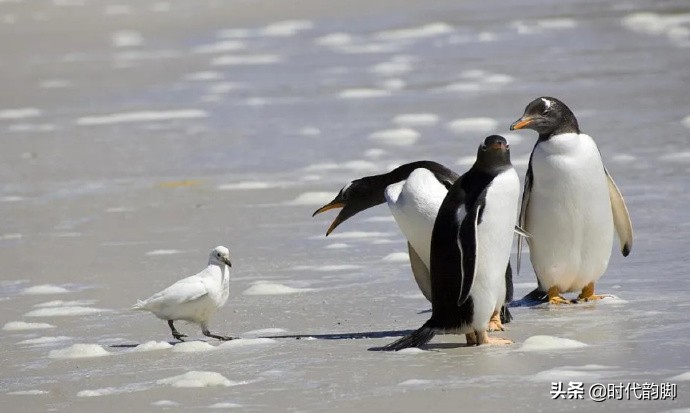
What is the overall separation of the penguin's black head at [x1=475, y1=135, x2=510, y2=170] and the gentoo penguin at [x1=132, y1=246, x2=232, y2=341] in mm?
1248

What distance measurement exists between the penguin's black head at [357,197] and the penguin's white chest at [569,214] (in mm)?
738

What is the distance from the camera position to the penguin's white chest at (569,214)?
695 cm

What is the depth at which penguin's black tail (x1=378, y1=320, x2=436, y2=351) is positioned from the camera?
6039 millimetres

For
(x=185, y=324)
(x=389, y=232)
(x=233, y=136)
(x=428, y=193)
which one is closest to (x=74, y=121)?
(x=233, y=136)

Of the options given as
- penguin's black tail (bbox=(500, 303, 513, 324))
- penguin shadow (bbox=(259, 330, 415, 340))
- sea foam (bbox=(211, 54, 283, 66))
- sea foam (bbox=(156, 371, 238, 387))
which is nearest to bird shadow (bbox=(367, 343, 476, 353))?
penguin shadow (bbox=(259, 330, 415, 340))

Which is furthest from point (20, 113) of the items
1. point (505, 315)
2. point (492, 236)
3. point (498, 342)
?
point (498, 342)

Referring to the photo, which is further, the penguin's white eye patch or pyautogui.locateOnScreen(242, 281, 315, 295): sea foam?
pyautogui.locateOnScreen(242, 281, 315, 295): sea foam

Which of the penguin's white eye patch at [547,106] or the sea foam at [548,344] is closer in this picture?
the sea foam at [548,344]

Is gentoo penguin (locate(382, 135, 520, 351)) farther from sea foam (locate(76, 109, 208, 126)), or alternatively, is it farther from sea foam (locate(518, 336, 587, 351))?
sea foam (locate(76, 109, 208, 126))

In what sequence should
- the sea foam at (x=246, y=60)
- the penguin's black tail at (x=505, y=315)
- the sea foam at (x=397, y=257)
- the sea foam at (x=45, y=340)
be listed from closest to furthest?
the penguin's black tail at (x=505, y=315) → the sea foam at (x=45, y=340) → the sea foam at (x=397, y=257) → the sea foam at (x=246, y=60)

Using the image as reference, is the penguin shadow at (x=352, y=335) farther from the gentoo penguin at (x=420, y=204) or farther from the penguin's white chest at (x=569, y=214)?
the penguin's white chest at (x=569, y=214)

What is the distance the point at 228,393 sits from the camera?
17.9 feet

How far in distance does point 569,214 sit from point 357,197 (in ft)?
3.23

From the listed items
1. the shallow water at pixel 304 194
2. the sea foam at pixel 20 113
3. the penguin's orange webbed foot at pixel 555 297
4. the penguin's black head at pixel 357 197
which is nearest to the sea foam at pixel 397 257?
the shallow water at pixel 304 194
